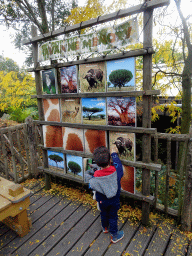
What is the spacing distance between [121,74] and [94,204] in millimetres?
2180

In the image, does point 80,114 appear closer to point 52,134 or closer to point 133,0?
point 52,134

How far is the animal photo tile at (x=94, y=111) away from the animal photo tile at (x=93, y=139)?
149mm

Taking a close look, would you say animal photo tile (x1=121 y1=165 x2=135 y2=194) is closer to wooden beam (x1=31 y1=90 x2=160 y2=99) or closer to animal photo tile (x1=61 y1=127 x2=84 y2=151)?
animal photo tile (x1=61 y1=127 x2=84 y2=151)

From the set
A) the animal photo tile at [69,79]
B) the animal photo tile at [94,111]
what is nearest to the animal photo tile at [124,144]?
the animal photo tile at [94,111]

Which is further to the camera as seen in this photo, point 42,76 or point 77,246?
point 42,76

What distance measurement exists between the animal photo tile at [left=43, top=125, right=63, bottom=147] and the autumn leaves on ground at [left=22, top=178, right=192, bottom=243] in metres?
0.97

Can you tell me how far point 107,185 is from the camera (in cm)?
200

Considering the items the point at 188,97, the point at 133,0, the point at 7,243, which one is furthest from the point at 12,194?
the point at 133,0

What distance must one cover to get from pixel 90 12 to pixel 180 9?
2.49 meters

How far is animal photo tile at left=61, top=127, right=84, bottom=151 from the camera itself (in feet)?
9.12

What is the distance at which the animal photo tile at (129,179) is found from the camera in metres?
2.39

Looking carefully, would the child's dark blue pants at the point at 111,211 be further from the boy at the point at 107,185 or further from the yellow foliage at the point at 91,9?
the yellow foliage at the point at 91,9

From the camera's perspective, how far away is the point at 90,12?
5.05m

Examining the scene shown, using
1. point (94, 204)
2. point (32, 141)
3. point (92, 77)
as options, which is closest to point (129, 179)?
point (94, 204)
